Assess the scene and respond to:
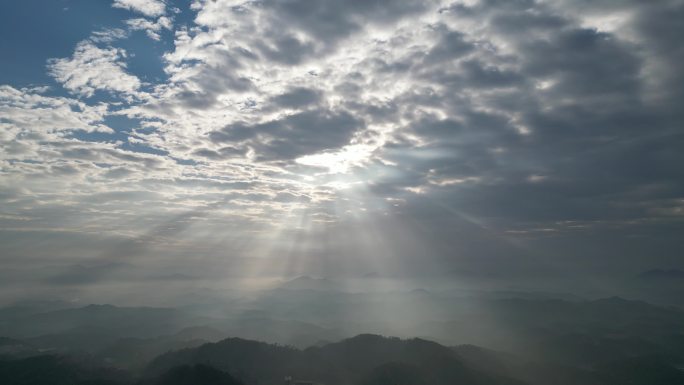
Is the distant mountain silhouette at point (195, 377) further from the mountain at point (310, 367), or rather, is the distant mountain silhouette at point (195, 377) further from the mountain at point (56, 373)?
the mountain at point (310, 367)

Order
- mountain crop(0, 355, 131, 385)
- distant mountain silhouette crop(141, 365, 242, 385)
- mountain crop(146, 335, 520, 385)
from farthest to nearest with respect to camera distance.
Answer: mountain crop(146, 335, 520, 385)
mountain crop(0, 355, 131, 385)
distant mountain silhouette crop(141, 365, 242, 385)

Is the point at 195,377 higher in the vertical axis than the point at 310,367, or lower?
higher

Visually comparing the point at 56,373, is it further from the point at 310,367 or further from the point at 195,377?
the point at 310,367

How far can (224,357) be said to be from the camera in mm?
189375

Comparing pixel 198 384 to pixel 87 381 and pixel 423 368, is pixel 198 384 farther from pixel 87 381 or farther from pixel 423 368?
pixel 423 368

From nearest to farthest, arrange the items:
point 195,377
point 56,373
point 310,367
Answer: point 195,377 < point 56,373 < point 310,367

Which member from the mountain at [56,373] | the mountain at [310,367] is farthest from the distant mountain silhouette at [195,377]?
the mountain at [310,367]

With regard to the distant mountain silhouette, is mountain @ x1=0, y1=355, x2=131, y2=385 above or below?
below

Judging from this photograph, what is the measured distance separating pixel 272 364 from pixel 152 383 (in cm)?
6280

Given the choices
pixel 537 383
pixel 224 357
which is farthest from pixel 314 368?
pixel 537 383

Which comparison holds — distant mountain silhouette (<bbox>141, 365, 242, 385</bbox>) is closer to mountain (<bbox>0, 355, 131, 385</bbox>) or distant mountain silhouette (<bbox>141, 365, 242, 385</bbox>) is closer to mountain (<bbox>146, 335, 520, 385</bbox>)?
mountain (<bbox>0, 355, 131, 385</bbox>)

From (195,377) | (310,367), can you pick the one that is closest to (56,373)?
(195,377)

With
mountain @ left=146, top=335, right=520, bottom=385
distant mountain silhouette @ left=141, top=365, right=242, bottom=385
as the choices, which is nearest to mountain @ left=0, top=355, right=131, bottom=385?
mountain @ left=146, top=335, right=520, bottom=385

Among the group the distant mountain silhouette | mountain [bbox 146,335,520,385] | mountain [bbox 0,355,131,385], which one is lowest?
mountain [bbox 146,335,520,385]
